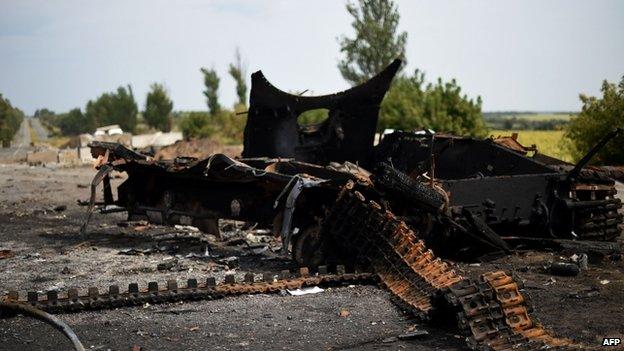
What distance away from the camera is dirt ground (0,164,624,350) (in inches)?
244

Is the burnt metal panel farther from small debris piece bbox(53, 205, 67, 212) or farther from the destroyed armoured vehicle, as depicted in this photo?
small debris piece bbox(53, 205, 67, 212)

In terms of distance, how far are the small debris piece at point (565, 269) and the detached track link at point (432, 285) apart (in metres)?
1.70

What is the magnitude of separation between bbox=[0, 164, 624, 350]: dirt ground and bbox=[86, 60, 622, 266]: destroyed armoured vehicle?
522 millimetres

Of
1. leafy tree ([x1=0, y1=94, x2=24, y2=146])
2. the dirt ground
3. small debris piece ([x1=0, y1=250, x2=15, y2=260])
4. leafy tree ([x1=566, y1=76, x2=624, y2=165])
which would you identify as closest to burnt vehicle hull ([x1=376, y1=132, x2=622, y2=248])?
the dirt ground

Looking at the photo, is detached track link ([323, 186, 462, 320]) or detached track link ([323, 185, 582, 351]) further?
detached track link ([323, 186, 462, 320])

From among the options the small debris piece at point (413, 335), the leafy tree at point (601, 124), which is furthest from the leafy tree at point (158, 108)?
the small debris piece at point (413, 335)

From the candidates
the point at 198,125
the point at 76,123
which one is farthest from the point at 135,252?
the point at 76,123

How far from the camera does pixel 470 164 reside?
11.2 metres

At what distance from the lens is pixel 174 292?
7.54 m

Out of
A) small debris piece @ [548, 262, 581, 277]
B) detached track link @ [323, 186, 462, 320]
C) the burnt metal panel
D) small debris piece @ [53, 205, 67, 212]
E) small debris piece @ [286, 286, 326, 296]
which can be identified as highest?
the burnt metal panel

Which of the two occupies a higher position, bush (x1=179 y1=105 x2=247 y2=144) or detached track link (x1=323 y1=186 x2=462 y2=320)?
bush (x1=179 y1=105 x2=247 y2=144)

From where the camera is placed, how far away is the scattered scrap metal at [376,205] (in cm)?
705

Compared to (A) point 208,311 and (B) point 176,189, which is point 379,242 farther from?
(B) point 176,189

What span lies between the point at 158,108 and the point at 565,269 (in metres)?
71.1
